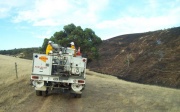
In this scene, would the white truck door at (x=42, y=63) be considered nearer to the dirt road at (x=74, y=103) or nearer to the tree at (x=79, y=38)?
the dirt road at (x=74, y=103)

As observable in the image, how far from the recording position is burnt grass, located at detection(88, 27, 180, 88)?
156 feet

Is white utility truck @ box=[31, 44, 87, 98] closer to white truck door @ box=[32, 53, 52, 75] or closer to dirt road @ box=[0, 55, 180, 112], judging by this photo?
white truck door @ box=[32, 53, 52, 75]

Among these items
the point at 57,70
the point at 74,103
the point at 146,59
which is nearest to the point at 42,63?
the point at 57,70

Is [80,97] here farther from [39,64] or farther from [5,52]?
[5,52]

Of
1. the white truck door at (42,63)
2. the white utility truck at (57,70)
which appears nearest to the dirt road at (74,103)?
the white utility truck at (57,70)

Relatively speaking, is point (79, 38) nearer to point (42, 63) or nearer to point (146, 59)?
point (146, 59)

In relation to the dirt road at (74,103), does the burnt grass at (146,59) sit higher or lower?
higher

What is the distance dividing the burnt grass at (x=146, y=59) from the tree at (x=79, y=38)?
9020mm

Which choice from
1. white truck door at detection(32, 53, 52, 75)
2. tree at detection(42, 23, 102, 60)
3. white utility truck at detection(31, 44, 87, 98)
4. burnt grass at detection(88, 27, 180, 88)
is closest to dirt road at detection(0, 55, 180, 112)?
white utility truck at detection(31, 44, 87, 98)

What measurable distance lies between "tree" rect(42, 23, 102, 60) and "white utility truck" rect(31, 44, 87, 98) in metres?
22.2

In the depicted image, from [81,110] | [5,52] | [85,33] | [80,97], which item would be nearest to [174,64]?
[85,33]

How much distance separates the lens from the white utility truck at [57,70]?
61.9 feet

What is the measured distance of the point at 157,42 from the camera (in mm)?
66250

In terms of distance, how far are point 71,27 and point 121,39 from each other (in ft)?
144
